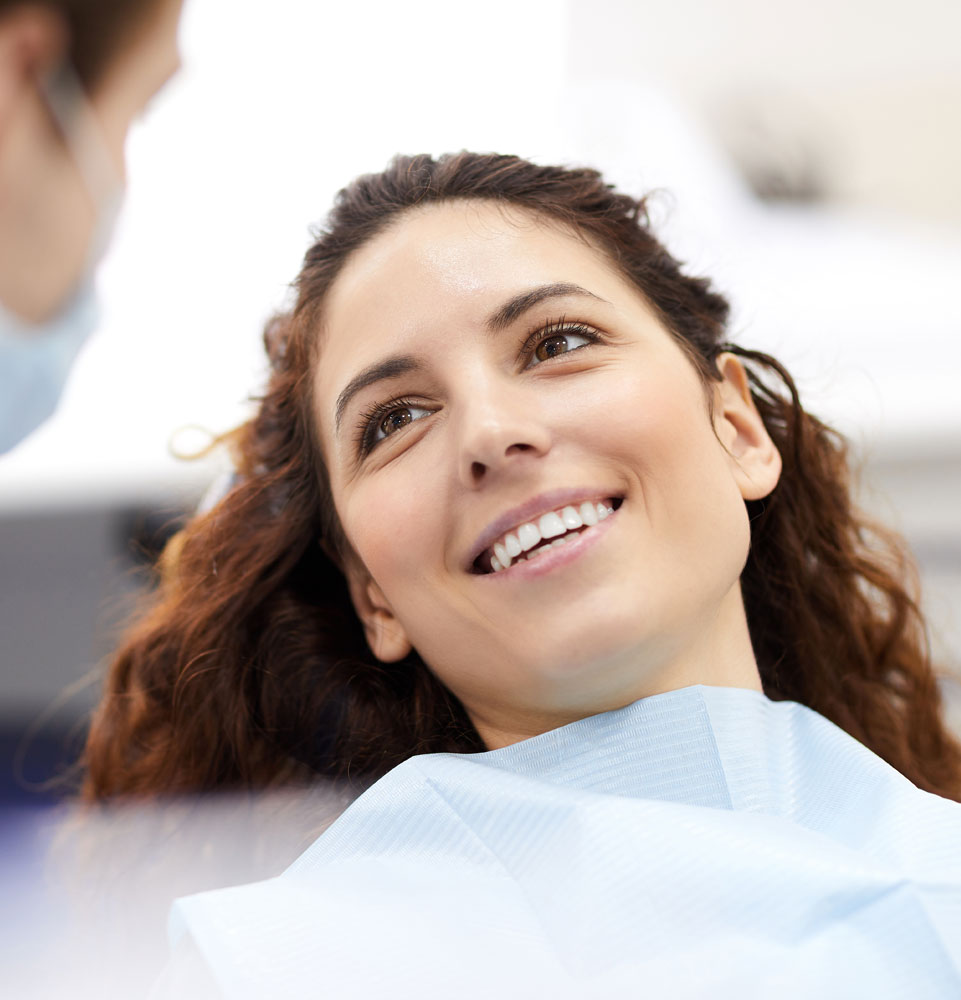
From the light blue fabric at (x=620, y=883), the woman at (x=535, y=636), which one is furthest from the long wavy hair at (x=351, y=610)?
the light blue fabric at (x=620, y=883)

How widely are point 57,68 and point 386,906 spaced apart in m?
0.62

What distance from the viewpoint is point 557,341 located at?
96 centimetres

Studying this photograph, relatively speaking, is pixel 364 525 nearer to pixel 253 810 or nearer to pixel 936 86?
pixel 253 810

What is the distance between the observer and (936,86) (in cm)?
200

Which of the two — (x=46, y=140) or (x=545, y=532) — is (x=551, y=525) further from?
(x=46, y=140)

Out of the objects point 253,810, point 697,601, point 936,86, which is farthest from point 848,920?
point 936,86

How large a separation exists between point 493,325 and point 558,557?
228 millimetres

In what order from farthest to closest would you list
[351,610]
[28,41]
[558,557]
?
[351,610] → [558,557] → [28,41]

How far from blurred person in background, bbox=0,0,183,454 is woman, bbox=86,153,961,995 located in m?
0.35

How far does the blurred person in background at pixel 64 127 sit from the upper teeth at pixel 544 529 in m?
0.40

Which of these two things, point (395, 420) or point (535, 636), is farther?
point (395, 420)

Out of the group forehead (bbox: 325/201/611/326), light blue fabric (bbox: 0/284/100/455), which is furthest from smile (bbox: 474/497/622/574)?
light blue fabric (bbox: 0/284/100/455)

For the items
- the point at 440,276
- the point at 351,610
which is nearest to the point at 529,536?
the point at 440,276

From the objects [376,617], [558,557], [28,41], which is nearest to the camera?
[28,41]
